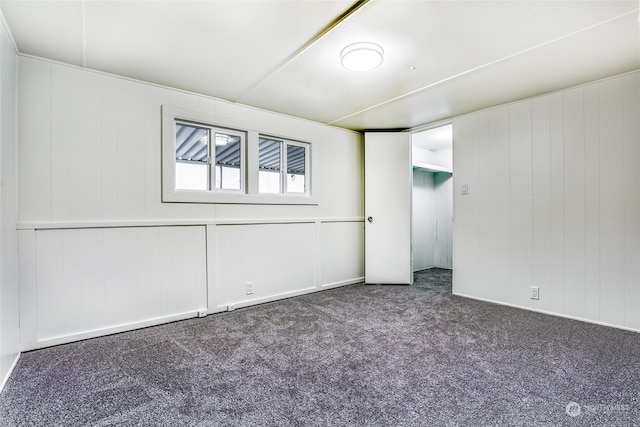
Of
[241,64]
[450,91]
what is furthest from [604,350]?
[241,64]

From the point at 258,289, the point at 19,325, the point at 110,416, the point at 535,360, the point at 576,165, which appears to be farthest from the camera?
the point at 258,289

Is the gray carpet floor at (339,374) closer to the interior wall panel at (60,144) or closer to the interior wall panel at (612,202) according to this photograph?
the interior wall panel at (612,202)

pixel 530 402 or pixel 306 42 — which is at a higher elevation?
pixel 306 42

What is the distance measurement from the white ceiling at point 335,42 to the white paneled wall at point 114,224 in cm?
28

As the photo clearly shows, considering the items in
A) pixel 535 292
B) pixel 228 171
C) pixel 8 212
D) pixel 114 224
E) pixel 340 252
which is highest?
pixel 228 171

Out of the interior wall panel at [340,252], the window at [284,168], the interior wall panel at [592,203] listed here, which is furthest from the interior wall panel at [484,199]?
the window at [284,168]

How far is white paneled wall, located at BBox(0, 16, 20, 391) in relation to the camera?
1885 mm

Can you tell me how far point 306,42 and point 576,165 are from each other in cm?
274

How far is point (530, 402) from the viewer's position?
1.64 metres

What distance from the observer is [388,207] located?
441cm

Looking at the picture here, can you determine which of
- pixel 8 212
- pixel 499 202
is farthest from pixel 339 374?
pixel 499 202

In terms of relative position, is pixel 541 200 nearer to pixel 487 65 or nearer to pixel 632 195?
pixel 632 195

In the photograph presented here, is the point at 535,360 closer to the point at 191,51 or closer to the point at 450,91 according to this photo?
the point at 450,91

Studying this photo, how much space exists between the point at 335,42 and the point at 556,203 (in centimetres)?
264
